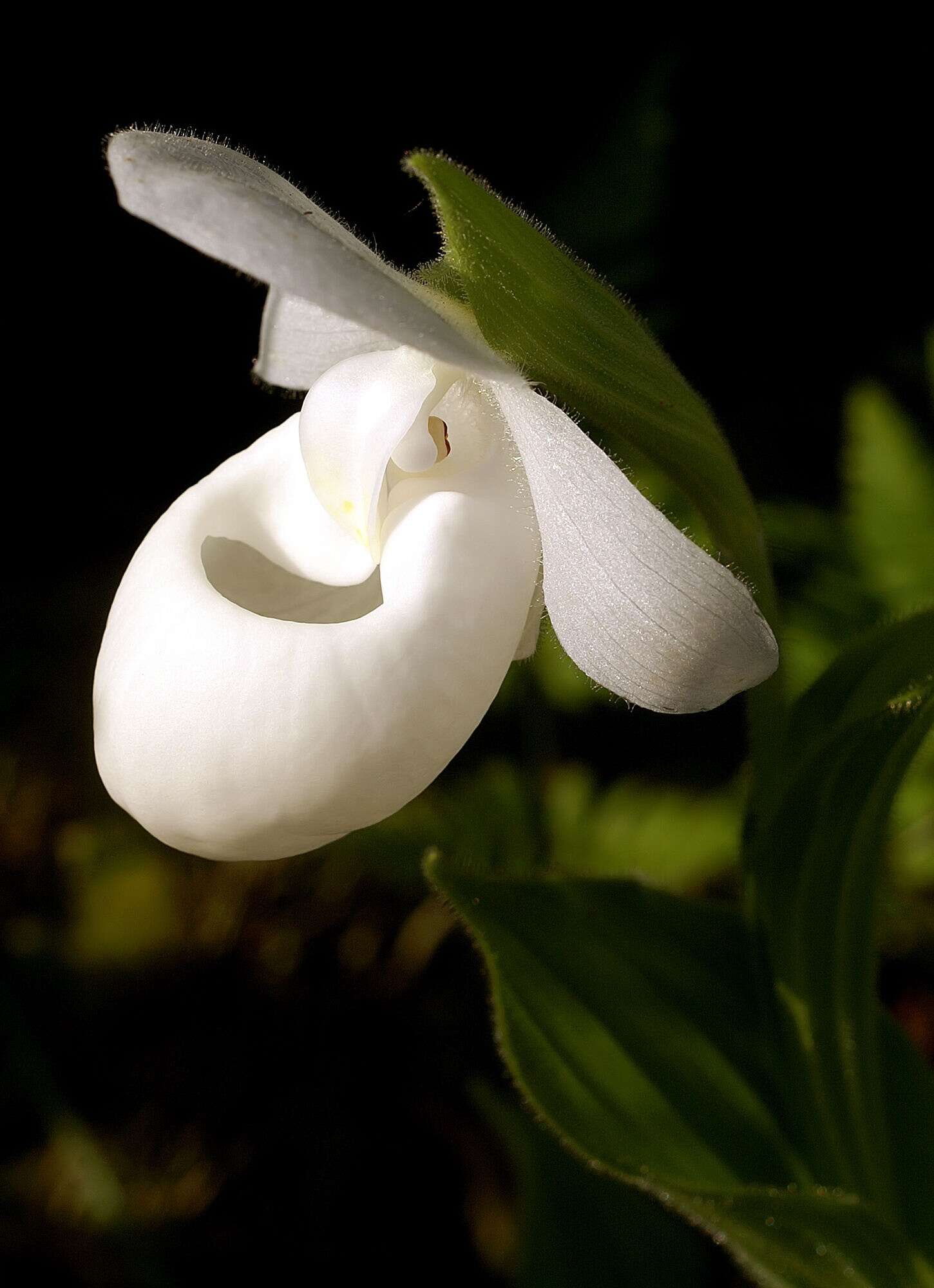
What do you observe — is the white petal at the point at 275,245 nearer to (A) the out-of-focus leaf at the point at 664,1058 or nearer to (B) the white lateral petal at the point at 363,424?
(B) the white lateral petal at the point at 363,424

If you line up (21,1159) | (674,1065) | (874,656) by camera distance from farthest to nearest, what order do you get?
1. (21,1159)
2. (674,1065)
3. (874,656)

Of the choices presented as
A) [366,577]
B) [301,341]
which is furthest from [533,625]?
[301,341]

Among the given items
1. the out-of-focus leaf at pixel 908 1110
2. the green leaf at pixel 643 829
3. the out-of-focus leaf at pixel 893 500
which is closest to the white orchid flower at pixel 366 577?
the out-of-focus leaf at pixel 908 1110

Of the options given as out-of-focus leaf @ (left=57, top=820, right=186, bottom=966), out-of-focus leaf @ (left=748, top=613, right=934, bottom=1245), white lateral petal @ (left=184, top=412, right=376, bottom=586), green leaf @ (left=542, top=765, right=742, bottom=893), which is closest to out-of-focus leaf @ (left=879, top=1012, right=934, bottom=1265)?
out-of-focus leaf @ (left=748, top=613, right=934, bottom=1245)

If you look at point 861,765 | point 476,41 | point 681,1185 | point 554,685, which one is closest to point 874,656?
point 861,765

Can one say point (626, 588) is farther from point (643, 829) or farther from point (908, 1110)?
point (643, 829)

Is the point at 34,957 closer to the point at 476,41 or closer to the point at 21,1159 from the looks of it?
the point at 21,1159
